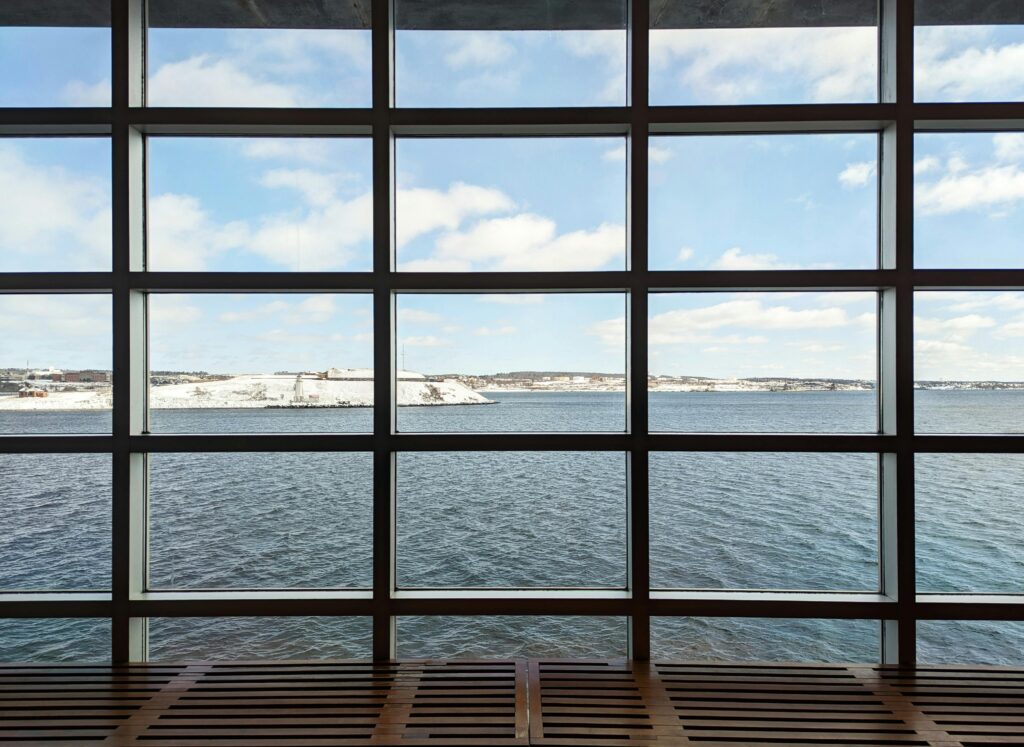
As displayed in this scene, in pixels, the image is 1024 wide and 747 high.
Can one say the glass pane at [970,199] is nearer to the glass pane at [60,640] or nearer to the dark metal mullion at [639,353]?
the dark metal mullion at [639,353]

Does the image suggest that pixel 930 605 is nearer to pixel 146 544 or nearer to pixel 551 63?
pixel 551 63

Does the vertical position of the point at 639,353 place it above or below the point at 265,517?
above

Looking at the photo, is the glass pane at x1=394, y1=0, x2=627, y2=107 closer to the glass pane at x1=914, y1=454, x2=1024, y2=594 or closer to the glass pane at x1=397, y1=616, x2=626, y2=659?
the glass pane at x1=914, y1=454, x2=1024, y2=594

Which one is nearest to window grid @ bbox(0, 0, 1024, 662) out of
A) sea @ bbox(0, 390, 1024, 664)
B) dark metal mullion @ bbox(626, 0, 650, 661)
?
dark metal mullion @ bbox(626, 0, 650, 661)

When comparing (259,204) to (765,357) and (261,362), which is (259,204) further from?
(765,357)

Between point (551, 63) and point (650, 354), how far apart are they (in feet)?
4.69

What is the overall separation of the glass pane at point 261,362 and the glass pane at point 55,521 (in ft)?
1.67

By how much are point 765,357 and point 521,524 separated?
6.00 feet

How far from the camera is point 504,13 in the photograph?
234 centimetres

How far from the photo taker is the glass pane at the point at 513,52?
229 cm

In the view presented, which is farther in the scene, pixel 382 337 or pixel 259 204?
pixel 259 204

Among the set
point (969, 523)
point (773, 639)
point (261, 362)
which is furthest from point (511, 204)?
point (773, 639)

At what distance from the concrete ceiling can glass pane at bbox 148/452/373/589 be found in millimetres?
2036

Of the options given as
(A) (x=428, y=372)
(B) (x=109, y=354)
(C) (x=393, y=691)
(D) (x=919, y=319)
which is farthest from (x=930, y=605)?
(B) (x=109, y=354)
